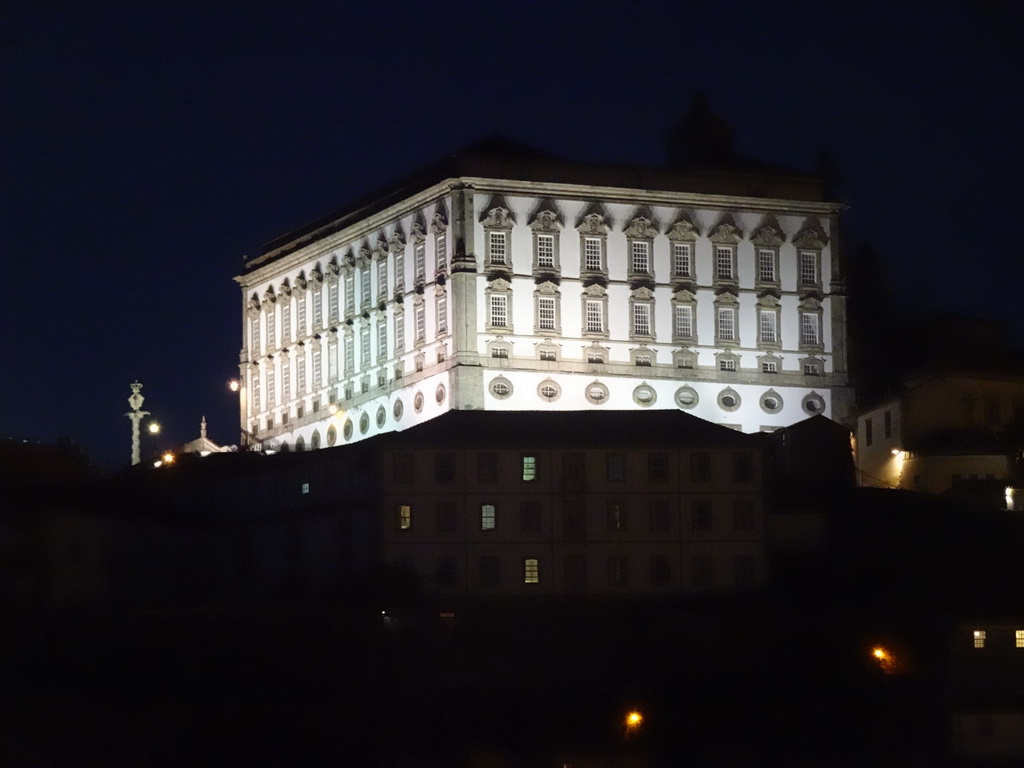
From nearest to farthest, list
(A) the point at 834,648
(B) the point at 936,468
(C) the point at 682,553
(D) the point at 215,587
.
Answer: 1. (A) the point at 834,648
2. (C) the point at 682,553
3. (D) the point at 215,587
4. (B) the point at 936,468

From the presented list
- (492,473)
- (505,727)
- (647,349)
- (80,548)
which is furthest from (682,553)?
A: (647,349)

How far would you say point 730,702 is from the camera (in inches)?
3354

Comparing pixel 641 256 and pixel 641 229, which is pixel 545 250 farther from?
pixel 641 229

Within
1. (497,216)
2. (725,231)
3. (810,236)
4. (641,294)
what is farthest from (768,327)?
(497,216)

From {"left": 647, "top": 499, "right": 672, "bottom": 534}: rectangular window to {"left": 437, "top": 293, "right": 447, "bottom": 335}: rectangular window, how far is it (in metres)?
28.3

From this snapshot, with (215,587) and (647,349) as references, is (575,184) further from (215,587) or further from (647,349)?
(215,587)

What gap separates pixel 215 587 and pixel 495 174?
2852 cm

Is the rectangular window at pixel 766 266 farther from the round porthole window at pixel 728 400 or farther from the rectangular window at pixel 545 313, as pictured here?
the rectangular window at pixel 545 313

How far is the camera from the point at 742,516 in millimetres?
96312

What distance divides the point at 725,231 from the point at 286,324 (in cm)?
2483

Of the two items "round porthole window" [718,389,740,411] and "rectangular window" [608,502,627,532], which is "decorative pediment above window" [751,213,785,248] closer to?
"round porthole window" [718,389,740,411]

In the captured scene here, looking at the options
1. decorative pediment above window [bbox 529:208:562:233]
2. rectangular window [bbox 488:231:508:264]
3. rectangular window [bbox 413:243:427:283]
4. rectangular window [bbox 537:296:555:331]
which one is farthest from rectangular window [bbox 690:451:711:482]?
rectangular window [bbox 413:243:427:283]

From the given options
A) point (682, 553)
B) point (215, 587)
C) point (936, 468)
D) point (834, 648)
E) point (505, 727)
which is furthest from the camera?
point (936, 468)

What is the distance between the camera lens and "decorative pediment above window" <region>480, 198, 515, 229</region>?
122 meters
